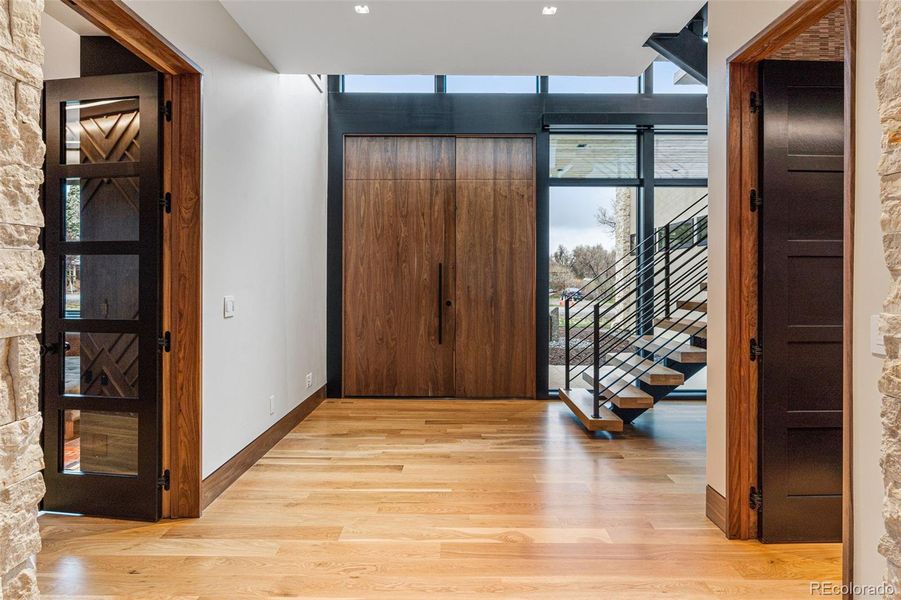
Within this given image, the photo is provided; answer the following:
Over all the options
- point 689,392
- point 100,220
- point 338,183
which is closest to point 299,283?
point 338,183

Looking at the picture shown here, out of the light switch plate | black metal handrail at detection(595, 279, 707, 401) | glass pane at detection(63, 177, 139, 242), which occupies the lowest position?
black metal handrail at detection(595, 279, 707, 401)

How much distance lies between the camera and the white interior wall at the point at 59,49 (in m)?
2.98

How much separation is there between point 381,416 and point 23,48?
3.83m

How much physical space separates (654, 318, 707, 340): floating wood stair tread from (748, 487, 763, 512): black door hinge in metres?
2.06

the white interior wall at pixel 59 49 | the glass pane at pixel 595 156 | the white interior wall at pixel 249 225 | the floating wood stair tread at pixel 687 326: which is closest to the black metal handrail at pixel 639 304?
the floating wood stair tread at pixel 687 326

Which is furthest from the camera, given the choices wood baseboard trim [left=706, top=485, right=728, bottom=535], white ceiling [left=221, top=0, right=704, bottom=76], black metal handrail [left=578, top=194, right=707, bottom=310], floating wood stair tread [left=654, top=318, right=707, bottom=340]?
black metal handrail [left=578, top=194, right=707, bottom=310]

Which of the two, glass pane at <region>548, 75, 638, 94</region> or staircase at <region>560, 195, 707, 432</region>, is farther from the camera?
glass pane at <region>548, 75, 638, 94</region>

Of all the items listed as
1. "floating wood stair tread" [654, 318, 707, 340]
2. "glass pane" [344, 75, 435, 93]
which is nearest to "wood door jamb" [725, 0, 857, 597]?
"floating wood stair tread" [654, 318, 707, 340]

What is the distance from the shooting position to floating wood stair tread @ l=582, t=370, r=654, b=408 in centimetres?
407

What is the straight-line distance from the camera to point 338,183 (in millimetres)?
5312

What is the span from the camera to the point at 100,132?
2.64 m

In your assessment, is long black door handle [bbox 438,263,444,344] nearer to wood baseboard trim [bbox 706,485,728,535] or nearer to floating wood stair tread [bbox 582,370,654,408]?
floating wood stair tread [bbox 582,370,654,408]

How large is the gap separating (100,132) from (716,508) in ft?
12.5

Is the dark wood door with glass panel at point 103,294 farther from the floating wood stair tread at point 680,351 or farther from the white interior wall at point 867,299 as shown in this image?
the floating wood stair tread at point 680,351
